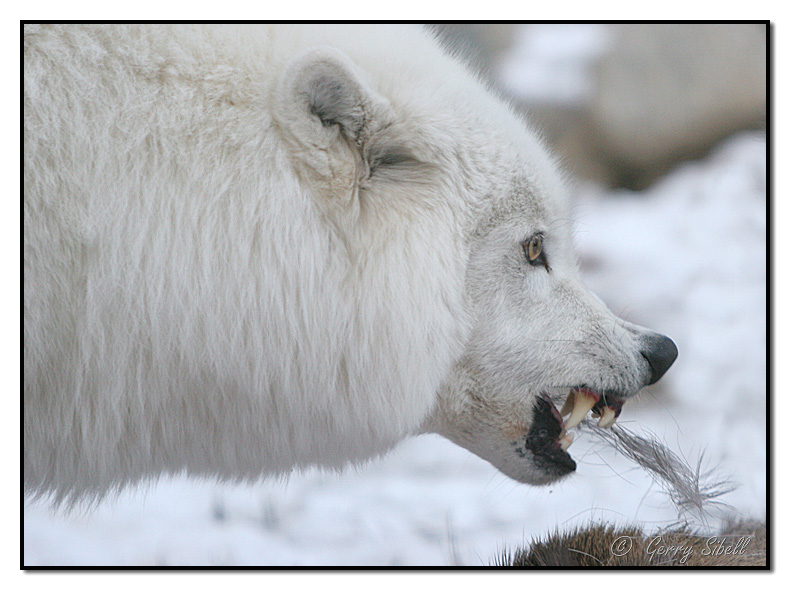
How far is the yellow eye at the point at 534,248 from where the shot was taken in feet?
5.45

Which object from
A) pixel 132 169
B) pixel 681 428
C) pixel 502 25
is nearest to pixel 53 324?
pixel 132 169

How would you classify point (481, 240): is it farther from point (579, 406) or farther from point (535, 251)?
point (579, 406)

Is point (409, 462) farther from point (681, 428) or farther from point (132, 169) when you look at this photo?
point (132, 169)

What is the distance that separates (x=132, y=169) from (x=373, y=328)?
24.3 inches

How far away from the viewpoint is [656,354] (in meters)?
1.71

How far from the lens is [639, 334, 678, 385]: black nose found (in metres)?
1.71

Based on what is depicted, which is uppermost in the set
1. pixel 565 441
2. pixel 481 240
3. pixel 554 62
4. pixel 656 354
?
pixel 554 62

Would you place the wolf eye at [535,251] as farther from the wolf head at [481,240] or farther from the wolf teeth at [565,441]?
the wolf teeth at [565,441]

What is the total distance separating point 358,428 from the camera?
162 centimetres

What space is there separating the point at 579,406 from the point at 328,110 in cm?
96

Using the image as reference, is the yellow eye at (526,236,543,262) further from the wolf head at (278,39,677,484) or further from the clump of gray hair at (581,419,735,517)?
the clump of gray hair at (581,419,735,517)

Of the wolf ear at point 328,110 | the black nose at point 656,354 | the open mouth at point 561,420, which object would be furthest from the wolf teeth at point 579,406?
the wolf ear at point 328,110

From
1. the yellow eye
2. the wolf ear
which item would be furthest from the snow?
the wolf ear

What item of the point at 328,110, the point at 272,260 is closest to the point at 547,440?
the point at 272,260
